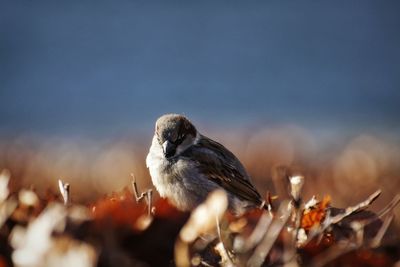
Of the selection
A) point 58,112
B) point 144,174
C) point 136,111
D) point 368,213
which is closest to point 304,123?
point 136,111

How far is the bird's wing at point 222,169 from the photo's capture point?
16.6 ft

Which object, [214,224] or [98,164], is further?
[98,164]

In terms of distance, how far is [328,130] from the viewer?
14836mm

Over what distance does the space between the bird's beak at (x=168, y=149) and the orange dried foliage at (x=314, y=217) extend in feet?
9.68

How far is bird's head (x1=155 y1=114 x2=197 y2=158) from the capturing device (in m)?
5.32

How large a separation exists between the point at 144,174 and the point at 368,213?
13.0ft

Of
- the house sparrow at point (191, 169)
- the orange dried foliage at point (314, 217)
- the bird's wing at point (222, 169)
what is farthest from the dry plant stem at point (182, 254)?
the bird's wing at point (222, 169)

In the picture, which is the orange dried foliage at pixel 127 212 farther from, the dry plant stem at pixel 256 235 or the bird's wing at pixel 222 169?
the bird's wing at pixel 222 169

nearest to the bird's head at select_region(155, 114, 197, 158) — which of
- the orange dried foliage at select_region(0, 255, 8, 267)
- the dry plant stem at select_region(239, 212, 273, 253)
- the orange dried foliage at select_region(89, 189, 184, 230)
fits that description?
the orange dried foliage at select_region(89, 189, 184, 230)

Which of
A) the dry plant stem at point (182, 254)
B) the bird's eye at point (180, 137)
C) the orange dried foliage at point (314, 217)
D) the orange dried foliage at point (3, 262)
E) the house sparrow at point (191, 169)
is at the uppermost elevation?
the orange dried foliage at point (314, 217)

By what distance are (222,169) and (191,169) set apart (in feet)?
0.78

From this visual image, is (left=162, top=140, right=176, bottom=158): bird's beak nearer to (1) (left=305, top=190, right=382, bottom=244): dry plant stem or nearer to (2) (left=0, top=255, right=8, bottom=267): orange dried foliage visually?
(1) (left=305, top=190, right=382, bottom=244): dry plant stem

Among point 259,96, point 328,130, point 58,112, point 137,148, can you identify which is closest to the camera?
point 137,148

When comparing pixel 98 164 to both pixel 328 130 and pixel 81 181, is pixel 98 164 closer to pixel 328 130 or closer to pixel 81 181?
pixel 81 181
